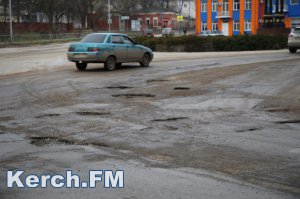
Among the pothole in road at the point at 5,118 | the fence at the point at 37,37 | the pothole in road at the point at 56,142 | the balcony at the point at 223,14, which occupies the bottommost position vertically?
the pothole in road at the point at 56,142

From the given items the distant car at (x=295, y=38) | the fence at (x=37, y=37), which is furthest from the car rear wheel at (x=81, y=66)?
the fence at (x=37, y=37)

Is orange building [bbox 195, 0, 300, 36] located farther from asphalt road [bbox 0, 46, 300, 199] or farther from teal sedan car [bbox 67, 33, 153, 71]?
asphalt road [bbox 0, 46, 300, 199]

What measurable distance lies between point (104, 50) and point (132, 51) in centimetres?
203

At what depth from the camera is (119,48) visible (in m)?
21.2

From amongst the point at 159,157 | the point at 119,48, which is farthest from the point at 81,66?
the point at 159,157

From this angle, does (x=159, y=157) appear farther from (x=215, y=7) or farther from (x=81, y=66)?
(x=215, y=7)

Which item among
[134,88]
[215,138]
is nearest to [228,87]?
[134,88]

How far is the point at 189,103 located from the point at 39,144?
197 inches

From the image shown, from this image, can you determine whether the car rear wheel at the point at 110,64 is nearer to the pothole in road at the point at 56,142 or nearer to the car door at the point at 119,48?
the car door at the point at 119,48

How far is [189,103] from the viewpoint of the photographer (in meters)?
12.1

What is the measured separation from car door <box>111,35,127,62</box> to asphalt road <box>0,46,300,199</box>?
15.5 feet

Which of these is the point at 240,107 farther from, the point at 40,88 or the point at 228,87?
the point at 40,88

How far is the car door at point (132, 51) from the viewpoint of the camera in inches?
862

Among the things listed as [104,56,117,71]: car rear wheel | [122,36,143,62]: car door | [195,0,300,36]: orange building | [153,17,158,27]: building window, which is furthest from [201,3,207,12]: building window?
[104,56,117,71]: car rear wheel
